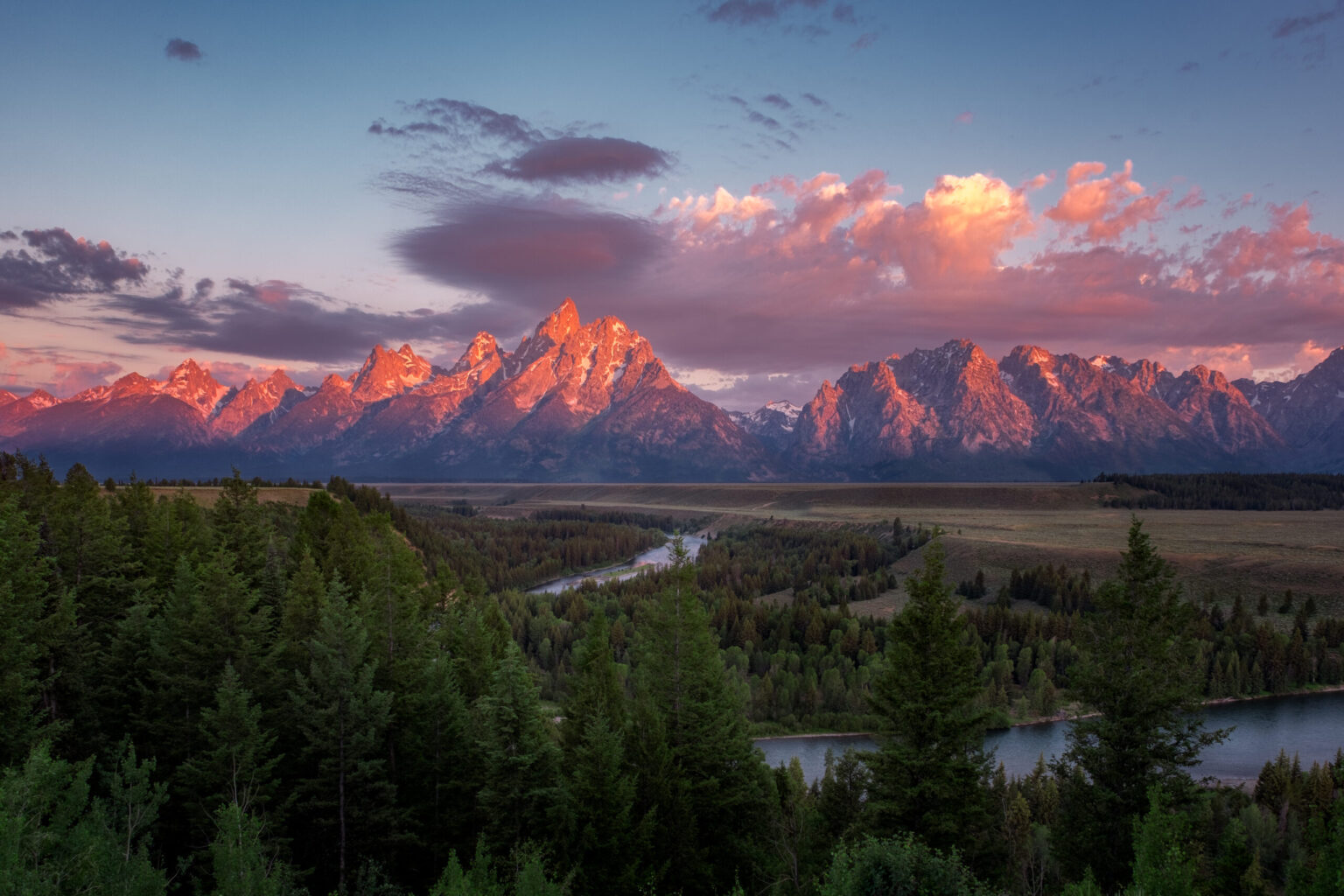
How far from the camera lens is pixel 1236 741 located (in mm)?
76875

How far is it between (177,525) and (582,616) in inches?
2704

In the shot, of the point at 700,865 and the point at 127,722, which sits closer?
the point at 700,865

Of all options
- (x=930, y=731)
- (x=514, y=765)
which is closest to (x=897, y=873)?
(x=930, y=731)

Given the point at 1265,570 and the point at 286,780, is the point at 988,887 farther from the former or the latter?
Answer: the point at 1265,570

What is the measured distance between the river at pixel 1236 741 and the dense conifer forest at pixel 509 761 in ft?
73.3

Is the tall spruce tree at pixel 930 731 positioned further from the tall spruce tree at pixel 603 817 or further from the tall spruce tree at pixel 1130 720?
the tall spruce tree at pixel 603 817

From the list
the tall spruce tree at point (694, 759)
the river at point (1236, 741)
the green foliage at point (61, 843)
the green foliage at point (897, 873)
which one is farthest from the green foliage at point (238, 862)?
the river at point (1236, 741)

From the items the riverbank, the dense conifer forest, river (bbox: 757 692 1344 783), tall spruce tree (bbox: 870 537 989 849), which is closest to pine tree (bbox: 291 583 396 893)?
the dense conifer forest

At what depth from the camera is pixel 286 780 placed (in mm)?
34188

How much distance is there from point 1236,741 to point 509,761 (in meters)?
79.8

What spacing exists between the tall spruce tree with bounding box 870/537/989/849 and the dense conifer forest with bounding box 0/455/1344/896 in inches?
3.9

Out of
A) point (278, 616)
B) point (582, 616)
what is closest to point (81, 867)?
point (278, 616)

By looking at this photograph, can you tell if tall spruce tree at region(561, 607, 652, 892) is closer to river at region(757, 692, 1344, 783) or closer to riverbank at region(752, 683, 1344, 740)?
river at region(757, 692, 1344, 783)

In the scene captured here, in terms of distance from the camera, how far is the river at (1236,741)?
70.5m
